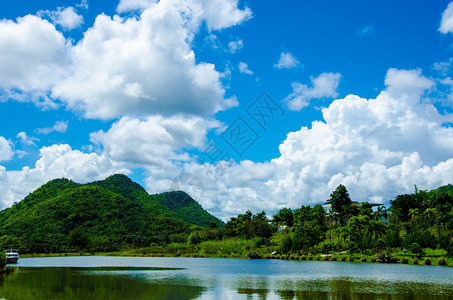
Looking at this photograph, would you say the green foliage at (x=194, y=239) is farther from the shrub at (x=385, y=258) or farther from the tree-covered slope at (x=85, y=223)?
the shrub at (x=385, y=258)

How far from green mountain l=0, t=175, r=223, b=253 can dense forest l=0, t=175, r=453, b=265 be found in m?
0.31

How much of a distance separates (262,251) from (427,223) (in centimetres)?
4539

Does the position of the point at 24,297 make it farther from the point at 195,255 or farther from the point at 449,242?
the point at 195,255

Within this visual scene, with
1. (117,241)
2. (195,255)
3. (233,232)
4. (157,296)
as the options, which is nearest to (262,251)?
(195,255)

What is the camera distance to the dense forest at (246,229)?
78.9 meters

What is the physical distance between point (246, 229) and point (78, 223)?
245 feet

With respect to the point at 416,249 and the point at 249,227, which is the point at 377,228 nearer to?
the point at 416,249

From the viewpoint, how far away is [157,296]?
26.1m

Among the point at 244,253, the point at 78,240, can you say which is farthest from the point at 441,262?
the point at 78,240

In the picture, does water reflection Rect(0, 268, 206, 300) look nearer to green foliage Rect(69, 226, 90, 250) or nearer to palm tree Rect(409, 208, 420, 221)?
palm tree Rect(409, 208, 420, 221)

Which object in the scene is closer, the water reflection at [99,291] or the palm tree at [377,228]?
the water reflection at [99,291]

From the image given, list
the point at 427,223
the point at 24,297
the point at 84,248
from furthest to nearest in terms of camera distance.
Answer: the point at 84,248 < the point at 427,223 < the point at 24,297

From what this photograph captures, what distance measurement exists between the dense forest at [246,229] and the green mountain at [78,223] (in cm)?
A: 31

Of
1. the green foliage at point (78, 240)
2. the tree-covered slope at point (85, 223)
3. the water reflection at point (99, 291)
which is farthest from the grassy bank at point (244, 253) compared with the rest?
the water reflection at point (99, 291)
